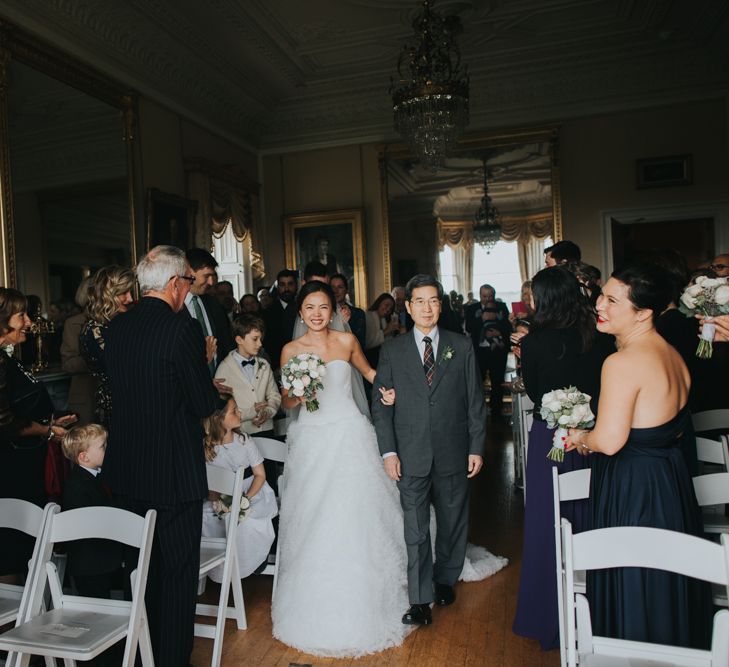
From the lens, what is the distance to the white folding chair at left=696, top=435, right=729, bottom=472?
3189 millimetres

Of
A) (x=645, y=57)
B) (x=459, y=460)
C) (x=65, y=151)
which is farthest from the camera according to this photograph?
(x=645, y=57)

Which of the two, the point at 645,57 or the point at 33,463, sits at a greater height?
the point at 645,57

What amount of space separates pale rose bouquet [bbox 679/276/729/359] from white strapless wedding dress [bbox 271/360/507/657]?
1797mm

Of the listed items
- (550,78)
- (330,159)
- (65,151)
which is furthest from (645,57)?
(65,151)

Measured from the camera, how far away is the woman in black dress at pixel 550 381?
3.07m

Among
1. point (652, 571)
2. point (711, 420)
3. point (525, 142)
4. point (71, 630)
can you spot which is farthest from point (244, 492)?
point (525, 142)

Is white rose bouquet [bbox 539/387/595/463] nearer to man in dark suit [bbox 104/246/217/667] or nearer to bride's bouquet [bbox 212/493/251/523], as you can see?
man in dark suit [bbox 104/246/217/667]

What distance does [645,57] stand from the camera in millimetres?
8328

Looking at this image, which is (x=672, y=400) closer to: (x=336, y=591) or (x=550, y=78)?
(x=336, y=591)

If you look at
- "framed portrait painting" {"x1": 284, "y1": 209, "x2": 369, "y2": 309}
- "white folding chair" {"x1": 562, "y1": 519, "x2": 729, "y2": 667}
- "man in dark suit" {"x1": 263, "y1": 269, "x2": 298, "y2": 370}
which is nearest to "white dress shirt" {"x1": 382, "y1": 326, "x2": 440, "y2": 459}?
"white folding chair" {"x1": 562, "y1": 519, "x2": 729, "y2": 667}

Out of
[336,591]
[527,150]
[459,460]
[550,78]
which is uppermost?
[550,78]

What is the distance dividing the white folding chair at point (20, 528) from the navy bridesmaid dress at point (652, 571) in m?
2.21

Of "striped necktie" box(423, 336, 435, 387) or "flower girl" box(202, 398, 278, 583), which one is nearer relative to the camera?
"striped necktie" box(423, 336, 435, 387)

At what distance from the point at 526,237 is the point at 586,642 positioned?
7609 mm
